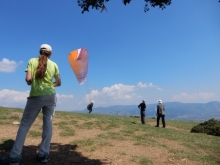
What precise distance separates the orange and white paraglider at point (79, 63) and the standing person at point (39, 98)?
124 inches

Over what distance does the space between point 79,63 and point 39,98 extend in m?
3.83

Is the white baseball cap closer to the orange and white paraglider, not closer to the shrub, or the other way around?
the orange and white paraglider

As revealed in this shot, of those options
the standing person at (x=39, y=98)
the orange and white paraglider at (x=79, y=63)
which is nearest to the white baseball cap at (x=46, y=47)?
the standing person at (x=39, y=98)

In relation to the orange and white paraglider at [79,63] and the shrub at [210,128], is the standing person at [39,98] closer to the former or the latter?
the orange and white paraglider at [79,63]

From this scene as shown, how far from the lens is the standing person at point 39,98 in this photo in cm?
562

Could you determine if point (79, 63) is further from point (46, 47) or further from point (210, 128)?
point (210, 128)

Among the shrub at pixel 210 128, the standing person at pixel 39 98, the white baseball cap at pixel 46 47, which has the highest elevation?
the white baseball cap at pixel 46 47

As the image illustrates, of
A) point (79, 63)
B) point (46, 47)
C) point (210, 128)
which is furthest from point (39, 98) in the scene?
point (210, 128)

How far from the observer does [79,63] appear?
30.8 ft

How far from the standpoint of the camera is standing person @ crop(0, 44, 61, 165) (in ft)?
18.4

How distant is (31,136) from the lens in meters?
10.2

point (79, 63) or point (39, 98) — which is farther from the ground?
point (79, 63)

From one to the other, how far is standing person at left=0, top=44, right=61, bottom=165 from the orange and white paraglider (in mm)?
3141

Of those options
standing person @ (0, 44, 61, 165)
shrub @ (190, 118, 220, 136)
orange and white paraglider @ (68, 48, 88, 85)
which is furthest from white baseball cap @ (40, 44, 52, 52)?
shrub @ (190, 118, 220, 136)
